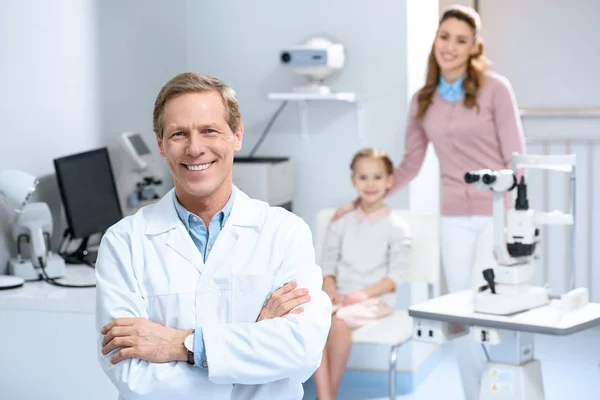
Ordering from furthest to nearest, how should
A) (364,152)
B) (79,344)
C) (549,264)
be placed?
(549,264) < (364,152) < (79,344)

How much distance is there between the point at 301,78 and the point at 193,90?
2533 mm

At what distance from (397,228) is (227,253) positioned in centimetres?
194

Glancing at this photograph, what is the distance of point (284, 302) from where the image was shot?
1.62m

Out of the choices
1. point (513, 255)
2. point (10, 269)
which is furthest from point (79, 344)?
point (513, 255)

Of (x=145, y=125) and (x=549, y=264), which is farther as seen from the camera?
(x=549, y=264)

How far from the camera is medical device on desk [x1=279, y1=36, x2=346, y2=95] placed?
3.78m

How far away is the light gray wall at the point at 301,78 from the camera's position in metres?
3.96

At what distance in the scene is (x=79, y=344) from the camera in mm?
2688

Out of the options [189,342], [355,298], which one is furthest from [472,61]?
[189,342]

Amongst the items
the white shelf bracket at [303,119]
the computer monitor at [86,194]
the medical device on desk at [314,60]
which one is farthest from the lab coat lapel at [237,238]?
the white shelf bracket at [303,119]

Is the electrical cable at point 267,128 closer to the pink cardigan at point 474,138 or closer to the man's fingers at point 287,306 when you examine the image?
the pink cardigan at point 474,138

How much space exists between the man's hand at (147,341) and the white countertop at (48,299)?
114cm

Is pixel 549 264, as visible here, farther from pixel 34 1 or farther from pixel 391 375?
pixel 34 1

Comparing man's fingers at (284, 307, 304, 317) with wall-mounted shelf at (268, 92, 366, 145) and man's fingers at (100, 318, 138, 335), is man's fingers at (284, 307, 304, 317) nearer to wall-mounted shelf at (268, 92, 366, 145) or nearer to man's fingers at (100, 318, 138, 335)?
man's fingers at (100, 318, 138, 335)
